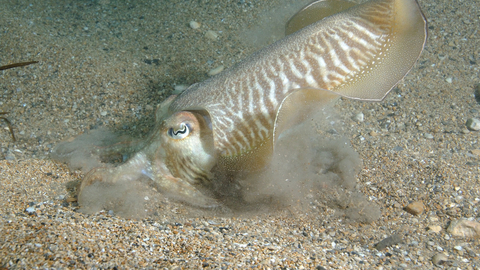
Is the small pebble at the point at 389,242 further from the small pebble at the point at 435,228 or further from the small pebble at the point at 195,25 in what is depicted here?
the small pebble at the point at 195,25

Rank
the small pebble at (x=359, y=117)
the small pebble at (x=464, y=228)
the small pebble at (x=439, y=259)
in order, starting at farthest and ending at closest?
the small pebble at (x=359, y=117) → the small pebble at (x=464, y=228) → the small pebble at (x=439, y=259)

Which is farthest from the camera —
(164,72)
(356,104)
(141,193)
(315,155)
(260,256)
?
(164,72)

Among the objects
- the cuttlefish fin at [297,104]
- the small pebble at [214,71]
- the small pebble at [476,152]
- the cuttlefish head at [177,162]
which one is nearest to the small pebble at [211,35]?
the small pebble at [214,71]

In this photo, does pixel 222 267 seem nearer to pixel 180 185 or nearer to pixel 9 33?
pixel 180 185

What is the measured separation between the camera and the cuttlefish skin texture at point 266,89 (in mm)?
2455

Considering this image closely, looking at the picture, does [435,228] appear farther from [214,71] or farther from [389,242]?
[214,71]

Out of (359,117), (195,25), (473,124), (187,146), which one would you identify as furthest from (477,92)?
(195,25)

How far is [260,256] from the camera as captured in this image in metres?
1.90

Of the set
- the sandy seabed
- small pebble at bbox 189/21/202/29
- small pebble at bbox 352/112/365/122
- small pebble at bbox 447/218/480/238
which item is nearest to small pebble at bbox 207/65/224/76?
the sandy seabed

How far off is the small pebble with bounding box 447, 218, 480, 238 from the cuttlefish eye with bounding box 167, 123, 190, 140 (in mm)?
2238

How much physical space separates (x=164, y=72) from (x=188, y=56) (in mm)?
467

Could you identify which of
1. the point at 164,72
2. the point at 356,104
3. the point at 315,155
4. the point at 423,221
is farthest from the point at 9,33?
the point at 423,221

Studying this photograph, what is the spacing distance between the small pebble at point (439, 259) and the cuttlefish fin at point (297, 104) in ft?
4.38

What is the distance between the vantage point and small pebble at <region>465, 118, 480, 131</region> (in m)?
3.35
